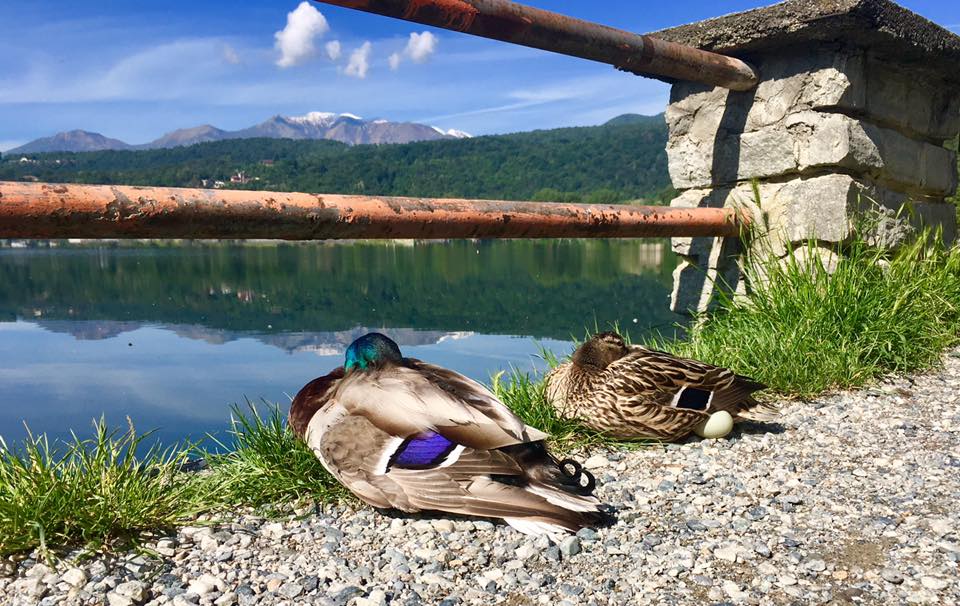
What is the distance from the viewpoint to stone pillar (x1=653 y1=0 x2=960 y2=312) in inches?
177

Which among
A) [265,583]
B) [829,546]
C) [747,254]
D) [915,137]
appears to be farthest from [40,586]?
[915,137]

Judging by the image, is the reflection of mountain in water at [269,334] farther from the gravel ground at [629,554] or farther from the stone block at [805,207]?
the gravel ground at [629,554]

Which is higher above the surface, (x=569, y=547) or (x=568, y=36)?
(x=568, y=36)

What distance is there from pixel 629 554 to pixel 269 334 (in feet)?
17.6

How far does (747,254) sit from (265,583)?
153 inches

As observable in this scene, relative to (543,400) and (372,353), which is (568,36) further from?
(372,353)

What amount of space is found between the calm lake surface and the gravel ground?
950 mm

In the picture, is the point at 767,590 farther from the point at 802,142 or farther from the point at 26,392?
the point at 26,392

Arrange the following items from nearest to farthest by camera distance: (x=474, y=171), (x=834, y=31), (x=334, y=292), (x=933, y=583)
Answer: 1. (x=933, y=583)
2. (x=834, y=31)
3. (x=334, y=292)
4. (x=474, y=171)

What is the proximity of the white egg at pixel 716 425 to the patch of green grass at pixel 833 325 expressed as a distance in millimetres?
807

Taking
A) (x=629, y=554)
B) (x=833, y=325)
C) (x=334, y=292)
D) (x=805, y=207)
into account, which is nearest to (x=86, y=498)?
(x=629, y=554)

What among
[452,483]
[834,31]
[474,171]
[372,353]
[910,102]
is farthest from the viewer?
[474,171]

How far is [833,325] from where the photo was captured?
4.21 m

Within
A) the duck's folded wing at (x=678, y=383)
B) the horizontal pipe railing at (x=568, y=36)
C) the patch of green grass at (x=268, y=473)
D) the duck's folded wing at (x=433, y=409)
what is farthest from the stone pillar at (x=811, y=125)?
the patch of green grass at (x=268, y=473)
